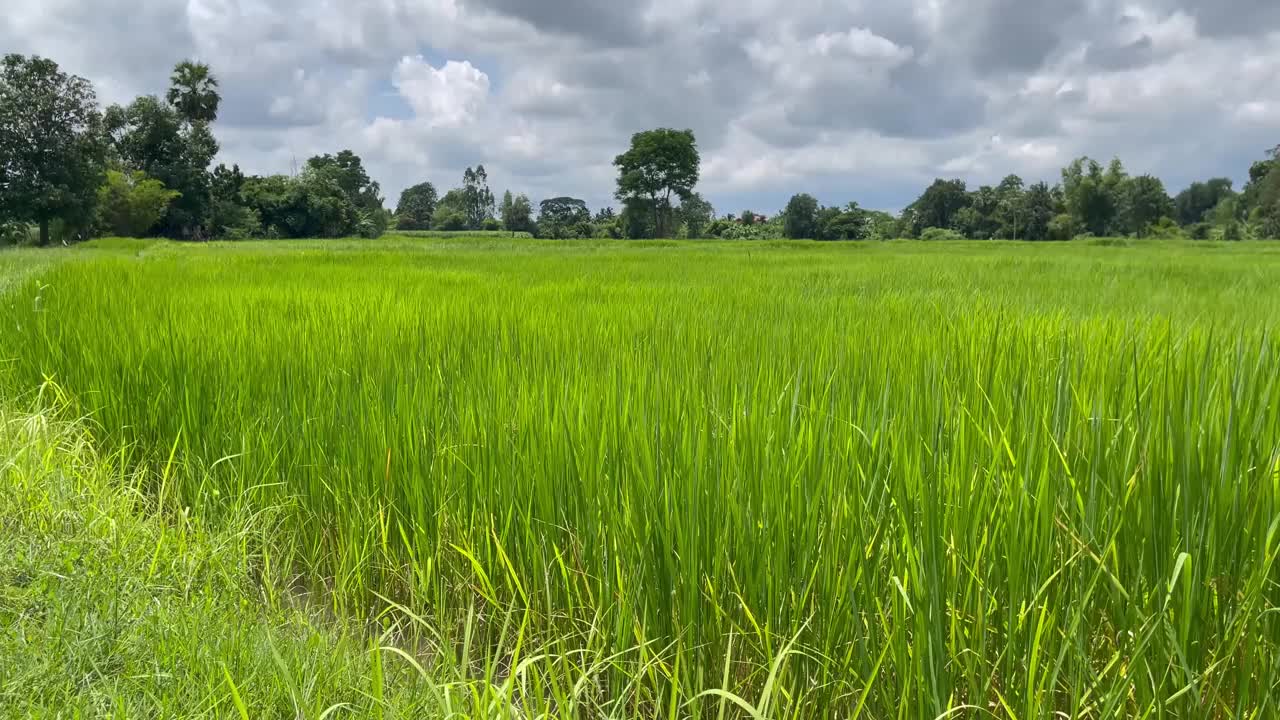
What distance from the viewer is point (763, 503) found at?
42.8 inches

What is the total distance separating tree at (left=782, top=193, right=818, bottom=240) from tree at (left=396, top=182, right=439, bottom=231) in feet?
168

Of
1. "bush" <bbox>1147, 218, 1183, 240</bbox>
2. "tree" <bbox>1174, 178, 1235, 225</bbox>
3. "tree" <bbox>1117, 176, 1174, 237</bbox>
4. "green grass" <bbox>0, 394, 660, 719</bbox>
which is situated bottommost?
"green grass" <bbox>0, 394, 660, 719</bbox>

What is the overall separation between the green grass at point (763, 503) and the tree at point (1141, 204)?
5792cm

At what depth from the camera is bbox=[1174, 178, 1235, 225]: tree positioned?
8925 cm

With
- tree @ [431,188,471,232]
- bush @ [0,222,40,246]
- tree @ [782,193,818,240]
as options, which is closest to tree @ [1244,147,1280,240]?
tree @ [782,193,818,240]

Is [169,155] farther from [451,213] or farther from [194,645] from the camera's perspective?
[451,213]

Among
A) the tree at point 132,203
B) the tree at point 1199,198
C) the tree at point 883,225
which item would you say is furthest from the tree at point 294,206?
the tree at point 1199,198

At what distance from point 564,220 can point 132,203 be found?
4124 centimetres

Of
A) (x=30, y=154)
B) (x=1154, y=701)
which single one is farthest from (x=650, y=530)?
(x=30, y=154)

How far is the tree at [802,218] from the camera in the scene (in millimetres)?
61219

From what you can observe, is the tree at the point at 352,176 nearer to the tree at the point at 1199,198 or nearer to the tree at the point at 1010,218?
the tree at the point at 1010,218

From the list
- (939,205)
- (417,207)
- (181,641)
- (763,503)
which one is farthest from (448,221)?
(763,503)

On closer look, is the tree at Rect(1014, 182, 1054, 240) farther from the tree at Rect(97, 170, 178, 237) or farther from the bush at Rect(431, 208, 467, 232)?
the bush at Rect(431, 208, 467, 232)

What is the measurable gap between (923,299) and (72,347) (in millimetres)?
4581
